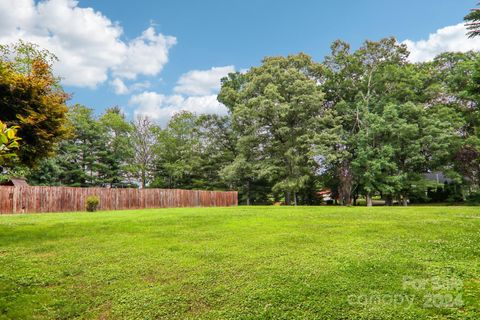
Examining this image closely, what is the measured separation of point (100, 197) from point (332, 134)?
54.6ft

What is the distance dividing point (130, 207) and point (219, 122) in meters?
12.6

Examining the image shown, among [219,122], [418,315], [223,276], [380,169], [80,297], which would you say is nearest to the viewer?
[418,315]

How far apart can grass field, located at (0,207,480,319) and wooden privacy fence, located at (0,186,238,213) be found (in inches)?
432

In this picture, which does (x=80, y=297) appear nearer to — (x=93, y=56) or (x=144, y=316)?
(x=144, y=316)

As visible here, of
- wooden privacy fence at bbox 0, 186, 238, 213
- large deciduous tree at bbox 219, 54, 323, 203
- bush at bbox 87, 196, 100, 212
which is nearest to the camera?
wooden privacy fence at bbox 0, 186, 238, 213

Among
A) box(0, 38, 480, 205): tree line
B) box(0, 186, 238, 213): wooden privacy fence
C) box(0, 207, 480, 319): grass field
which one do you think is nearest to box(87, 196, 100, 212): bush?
box(0, 186, 238, 213): wooden privacy fence

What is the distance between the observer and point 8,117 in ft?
24.0

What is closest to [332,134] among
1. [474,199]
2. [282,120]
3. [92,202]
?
[282,120]

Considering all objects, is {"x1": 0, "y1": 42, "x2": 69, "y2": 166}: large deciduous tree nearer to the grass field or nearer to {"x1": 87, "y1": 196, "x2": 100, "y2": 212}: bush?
the grass field

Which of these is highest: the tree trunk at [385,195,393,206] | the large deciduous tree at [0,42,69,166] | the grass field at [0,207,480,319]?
the large deciduous tree at [0,42,69,166]

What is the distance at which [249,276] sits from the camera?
12.4 feet

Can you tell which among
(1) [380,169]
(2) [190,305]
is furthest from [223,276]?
(1) [380,169]

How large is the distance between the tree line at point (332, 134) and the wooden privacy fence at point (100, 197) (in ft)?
10.6

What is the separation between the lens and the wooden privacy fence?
49.4ft
